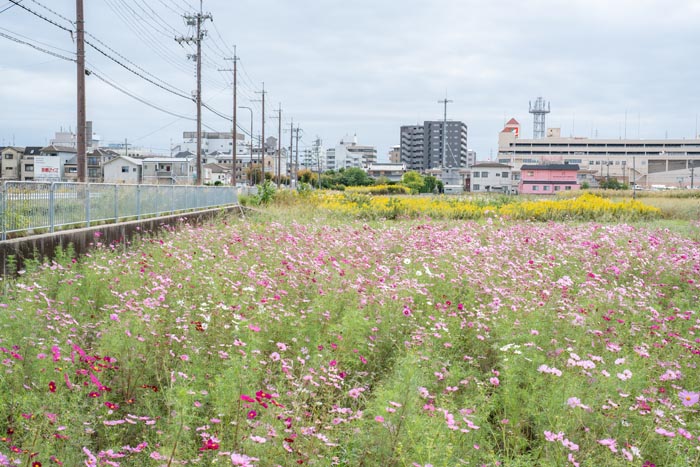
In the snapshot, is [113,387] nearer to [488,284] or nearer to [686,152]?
[488,284]

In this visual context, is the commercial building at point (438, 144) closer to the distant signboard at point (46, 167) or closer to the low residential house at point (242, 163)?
the low residential house at point (242, 163)

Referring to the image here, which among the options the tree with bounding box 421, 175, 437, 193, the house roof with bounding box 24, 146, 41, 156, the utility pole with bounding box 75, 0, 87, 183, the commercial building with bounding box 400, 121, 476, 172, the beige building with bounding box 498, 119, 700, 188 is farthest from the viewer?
the commercial building with bounding box 400, 121, 476, 172

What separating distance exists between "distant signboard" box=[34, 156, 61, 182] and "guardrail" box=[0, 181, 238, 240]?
65501 millimetres

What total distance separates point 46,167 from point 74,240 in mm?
73594

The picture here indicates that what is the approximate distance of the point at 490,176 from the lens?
94.3 meters

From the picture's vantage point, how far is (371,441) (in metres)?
3.65

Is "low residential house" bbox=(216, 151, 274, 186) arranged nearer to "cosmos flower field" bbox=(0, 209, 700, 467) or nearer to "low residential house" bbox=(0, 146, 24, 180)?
"low residential house" bbox=(0, 146, 24, 180)

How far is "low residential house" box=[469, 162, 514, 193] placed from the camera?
307ft

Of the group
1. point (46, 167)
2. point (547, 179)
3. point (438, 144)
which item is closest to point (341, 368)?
point (547, 179)

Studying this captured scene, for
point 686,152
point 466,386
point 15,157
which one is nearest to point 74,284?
point 466,386

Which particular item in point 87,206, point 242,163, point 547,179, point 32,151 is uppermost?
point 242,163

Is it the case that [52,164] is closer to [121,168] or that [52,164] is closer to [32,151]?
[121,168]

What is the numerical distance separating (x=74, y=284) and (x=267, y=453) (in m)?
4.50

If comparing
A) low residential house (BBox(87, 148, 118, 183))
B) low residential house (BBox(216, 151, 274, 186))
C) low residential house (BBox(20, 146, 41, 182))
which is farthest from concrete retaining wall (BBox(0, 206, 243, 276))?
low residential house (BBox(216, 151, 274, 186))
